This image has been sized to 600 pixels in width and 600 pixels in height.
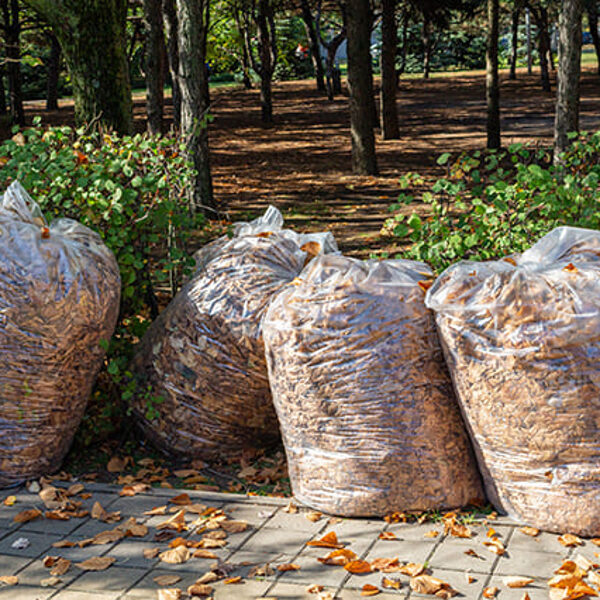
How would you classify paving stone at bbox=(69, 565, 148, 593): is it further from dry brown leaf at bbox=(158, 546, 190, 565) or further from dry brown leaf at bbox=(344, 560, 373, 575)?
dry brown leaf at bbox=(344, 560, 373, 575)

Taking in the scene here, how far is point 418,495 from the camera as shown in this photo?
3.48 meters

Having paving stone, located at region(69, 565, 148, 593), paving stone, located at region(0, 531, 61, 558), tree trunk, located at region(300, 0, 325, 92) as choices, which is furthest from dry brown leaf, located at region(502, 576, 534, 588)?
tree trunk, located at region(300, 0, 325, 92)

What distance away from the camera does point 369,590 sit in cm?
291

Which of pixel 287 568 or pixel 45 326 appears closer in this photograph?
pixel 287 568

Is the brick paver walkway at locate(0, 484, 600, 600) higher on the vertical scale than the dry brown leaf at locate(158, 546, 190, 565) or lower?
lower

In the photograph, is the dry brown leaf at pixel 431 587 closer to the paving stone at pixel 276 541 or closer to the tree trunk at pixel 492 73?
the paving stone at pixel 276 541

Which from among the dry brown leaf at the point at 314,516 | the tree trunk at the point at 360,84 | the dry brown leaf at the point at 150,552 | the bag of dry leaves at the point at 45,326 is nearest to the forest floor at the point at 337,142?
the tree trunk at the point at 360,84

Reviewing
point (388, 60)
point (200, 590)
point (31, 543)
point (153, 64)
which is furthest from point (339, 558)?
point (388, 60)

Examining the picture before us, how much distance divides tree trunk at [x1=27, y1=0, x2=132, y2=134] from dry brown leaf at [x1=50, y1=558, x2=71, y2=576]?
405cm

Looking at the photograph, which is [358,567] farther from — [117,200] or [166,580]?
[117,200]

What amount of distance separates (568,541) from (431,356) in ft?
2.77

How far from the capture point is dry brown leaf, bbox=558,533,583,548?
3162 millimetres

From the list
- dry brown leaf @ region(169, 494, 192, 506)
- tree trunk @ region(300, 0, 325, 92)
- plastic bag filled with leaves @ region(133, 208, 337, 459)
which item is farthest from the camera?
tree trunk @ region(300, 0, 325, 92)

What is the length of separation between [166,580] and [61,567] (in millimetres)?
412
